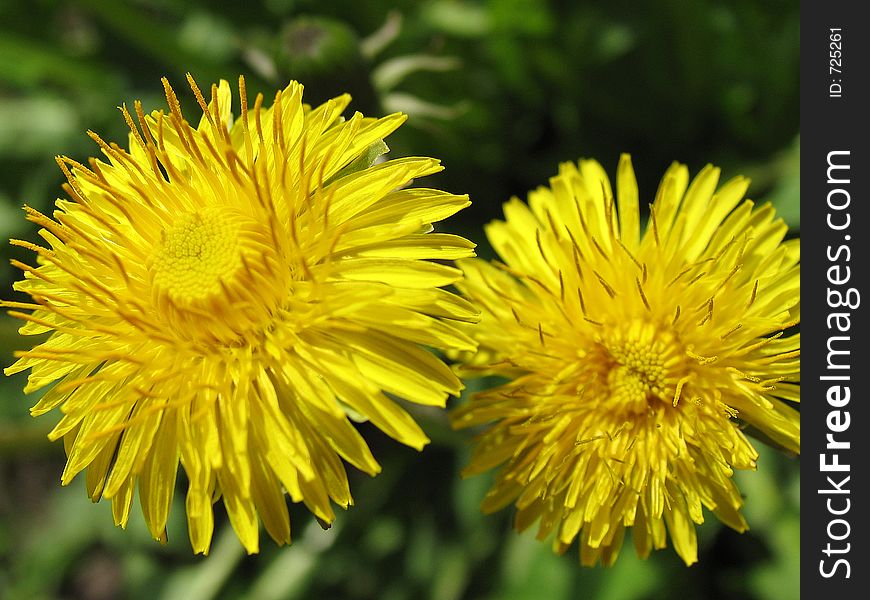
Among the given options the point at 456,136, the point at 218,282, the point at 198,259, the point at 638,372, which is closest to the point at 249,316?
the point at 218,282

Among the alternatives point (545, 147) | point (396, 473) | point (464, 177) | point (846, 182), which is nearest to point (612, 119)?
point (545, 147)

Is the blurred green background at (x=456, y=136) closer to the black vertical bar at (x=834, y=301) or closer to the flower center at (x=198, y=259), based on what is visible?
the black vertical bar at (x=834, y=301)

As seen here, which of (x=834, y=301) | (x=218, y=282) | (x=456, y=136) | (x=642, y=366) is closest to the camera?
(x=218, y=282)

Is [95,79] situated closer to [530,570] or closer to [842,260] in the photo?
[530,570]

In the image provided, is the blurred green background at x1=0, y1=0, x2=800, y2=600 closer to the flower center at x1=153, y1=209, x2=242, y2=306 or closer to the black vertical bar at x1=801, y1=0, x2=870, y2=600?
the black vertical bar at x1=801, y1=0, x2=870, y2=600

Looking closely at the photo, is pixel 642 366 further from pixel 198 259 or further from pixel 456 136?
pixel 456 136

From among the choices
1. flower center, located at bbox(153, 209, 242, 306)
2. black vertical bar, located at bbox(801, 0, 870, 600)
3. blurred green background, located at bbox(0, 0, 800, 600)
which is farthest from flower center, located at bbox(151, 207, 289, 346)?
black vertical bar, located at bbox(801, 0, 870, 600)
